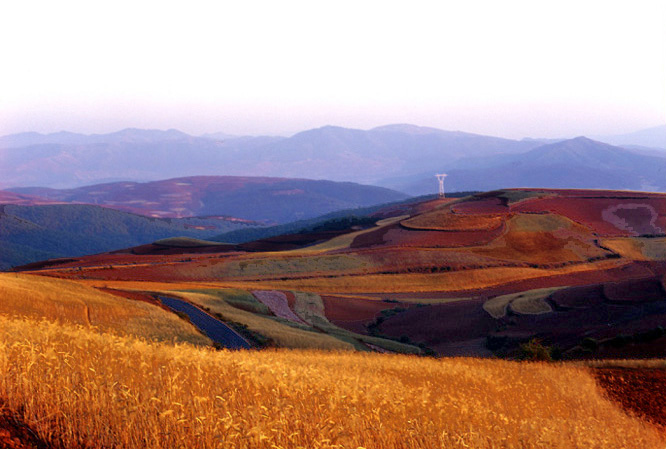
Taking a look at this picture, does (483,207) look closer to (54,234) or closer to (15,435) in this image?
(15,435)

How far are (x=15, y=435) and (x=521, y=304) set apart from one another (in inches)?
1852

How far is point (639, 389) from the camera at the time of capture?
16672 millimetres

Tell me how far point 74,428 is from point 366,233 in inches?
3638

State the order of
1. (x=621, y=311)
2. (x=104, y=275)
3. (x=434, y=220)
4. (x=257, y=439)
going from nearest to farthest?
(x=257, y=439), (x=621, y=311), (x=104, y=275), (x=434, y=220)

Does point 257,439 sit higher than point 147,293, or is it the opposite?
point 257,439

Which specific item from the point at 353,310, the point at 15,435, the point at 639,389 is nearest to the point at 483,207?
the point at 353,310

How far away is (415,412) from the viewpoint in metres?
8.38

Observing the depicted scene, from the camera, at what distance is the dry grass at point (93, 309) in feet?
79.8

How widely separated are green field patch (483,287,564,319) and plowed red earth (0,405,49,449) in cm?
4373

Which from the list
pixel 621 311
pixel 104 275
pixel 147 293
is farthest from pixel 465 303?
pixel 104 275

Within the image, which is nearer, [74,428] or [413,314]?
[74,428]

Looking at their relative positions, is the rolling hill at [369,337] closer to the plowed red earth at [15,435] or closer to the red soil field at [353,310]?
the plowed red earth at [15,435]

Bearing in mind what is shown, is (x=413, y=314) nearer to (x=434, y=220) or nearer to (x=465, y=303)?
(x=465, y=303)

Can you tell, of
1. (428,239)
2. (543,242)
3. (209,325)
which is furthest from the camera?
(428,239)
